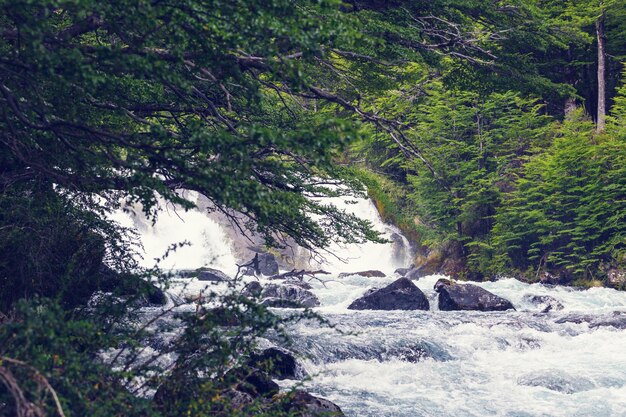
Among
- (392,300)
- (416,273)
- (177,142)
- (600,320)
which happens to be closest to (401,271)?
(416,273)

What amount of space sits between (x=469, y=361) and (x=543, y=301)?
805 centimetres

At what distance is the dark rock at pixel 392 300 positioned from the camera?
1881 centimetres

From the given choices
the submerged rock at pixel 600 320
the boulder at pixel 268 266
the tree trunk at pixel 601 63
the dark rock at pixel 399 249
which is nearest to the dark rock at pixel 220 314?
the submerged rock at pixel 600 320

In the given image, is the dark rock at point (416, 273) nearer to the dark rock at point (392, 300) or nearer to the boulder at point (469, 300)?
the boulder at point (469, 300)

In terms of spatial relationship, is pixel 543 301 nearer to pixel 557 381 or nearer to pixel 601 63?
pixel 557 381

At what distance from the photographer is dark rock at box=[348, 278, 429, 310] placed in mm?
18812

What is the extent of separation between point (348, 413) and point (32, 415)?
19.9 ft

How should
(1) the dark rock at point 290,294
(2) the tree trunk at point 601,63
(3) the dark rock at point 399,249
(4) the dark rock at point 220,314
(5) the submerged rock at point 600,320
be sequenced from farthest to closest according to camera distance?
(3) the dark rock at point 399,249 → (2) the tree trunk at point 601,63 → (1) the dark rock at point 290,294 → (5) the submerged rock at point 600,320 → (4) the dark rock at point 220,314

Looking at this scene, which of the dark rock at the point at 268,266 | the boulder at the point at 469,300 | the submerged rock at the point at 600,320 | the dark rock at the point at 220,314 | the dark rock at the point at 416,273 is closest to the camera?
the dark rock at the point at 220,314

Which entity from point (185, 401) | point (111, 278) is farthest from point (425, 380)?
point (185, 401)

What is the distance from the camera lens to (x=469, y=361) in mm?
13008

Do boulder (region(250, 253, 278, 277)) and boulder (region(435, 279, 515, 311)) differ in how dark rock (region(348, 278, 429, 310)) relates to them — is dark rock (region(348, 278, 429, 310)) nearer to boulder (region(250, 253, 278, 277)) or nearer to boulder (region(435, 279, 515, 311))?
boulder (region(435, 279, 515, 311))

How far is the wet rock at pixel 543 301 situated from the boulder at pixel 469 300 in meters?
1.31

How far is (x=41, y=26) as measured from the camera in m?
5.10
